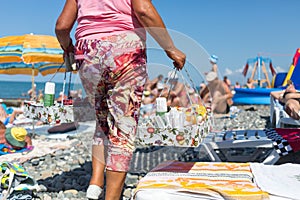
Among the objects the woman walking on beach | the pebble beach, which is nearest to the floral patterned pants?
the woman walking on beach

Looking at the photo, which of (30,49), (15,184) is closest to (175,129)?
(15,184)

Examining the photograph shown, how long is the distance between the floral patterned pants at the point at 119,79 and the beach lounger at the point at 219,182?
0.22 metres

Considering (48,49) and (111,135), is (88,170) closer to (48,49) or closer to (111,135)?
(111,135)

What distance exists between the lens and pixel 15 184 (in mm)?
2627

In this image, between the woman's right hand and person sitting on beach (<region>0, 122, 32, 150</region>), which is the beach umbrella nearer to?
person sitting on beach (<region>0, 122, 32, 150</region>)

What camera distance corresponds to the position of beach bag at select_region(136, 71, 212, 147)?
2.42 meters

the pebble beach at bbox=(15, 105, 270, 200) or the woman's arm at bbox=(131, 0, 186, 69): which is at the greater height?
the woman's arm at bbox=(131, 0, 186, 69)

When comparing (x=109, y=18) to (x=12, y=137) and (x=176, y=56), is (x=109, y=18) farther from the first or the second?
(x=12, y=137)

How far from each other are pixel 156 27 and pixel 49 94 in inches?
51.8

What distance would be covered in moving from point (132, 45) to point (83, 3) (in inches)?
16.1

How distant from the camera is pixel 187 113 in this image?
113 inches

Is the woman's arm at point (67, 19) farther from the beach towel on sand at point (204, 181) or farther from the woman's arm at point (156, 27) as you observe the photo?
the beach towel on sand at point (204, 181)

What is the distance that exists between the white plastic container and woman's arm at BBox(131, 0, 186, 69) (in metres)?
1.19

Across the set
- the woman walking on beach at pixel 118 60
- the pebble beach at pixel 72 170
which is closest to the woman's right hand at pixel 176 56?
the woman walking on beach at pixel 118 60
